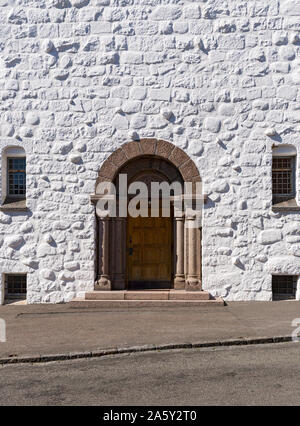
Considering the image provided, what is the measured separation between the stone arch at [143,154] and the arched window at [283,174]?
1.95 metres

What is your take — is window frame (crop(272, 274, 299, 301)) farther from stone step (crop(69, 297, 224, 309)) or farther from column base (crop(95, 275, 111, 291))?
column base (crop(95, 275, 111, 291))

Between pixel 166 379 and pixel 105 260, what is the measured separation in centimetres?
581

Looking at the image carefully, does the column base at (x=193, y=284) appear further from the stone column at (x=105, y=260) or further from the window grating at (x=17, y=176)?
the window grating at (x=17, y=176)

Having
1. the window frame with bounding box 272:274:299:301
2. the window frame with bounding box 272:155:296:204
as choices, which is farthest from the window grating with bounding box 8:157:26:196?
the window frame with bounding box 272:274:299:301

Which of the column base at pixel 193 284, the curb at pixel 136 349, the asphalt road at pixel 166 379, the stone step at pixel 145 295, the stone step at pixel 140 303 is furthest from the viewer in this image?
the column base at pixel 193 284

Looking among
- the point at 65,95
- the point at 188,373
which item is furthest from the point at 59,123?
the point at 188,373

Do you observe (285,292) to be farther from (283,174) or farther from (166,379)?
(166,379)

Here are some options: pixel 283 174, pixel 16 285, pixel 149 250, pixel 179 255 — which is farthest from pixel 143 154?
pixel 16 285

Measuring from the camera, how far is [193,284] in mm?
10703

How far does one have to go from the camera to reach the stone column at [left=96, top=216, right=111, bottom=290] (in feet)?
35.2

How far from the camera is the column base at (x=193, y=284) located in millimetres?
10695

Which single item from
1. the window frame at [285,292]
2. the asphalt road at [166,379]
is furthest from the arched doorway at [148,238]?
the asphalt road at [166,379]

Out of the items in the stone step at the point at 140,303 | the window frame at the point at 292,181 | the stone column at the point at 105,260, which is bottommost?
the stone step at the point at 140,303

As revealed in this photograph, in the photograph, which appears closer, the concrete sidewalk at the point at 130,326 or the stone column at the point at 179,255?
the concrete sidewalk at the point at 130,326
